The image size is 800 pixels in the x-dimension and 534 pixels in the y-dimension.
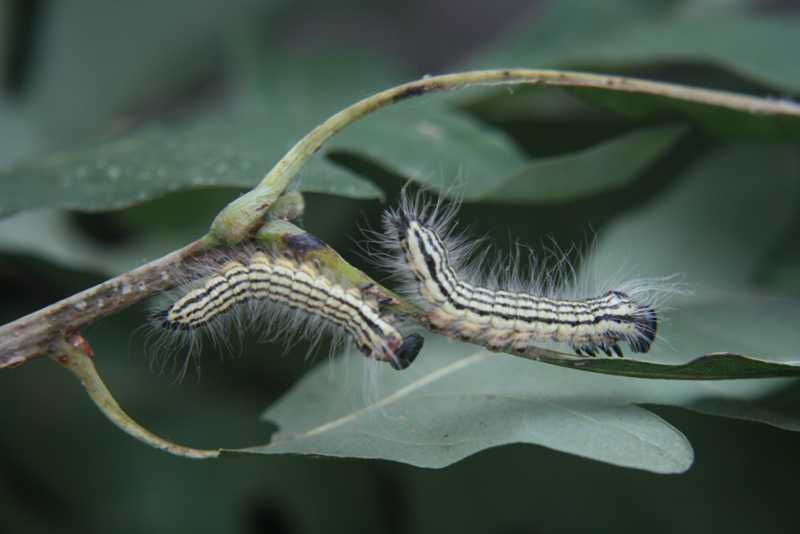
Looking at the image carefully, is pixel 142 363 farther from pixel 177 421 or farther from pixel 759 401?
pixel 759 401

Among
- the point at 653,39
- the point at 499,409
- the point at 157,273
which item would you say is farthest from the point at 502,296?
the point at 653,39

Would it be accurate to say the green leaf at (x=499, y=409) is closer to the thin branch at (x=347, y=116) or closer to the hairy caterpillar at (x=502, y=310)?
the hairy caterpillar at (x=502, y=310)

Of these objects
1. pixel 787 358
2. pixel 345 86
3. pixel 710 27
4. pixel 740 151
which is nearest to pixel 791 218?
pixel 740 151

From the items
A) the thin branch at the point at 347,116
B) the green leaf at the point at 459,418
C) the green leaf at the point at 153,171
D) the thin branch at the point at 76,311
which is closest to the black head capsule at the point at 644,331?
the green leaf at the point at 459,418

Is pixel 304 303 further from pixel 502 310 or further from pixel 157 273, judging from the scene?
pixel 502 310

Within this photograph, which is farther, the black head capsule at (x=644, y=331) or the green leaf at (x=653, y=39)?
the green leaf at (x=653, y=39)

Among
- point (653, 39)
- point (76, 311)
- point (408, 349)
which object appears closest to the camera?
point (76, 311)
